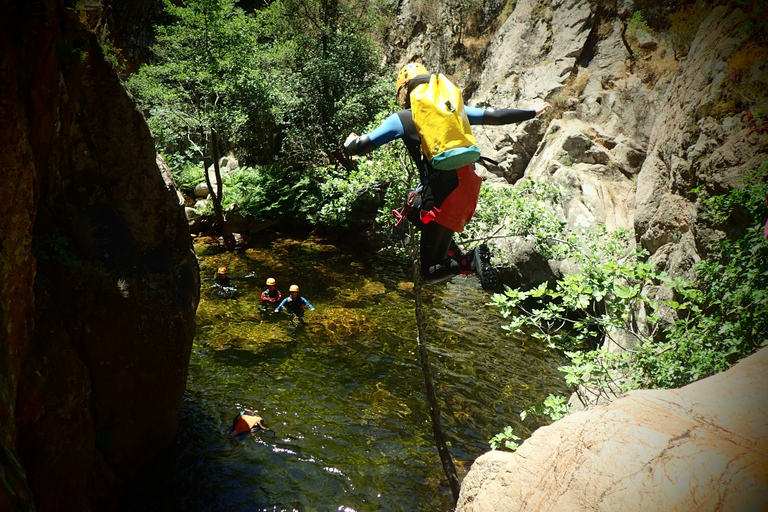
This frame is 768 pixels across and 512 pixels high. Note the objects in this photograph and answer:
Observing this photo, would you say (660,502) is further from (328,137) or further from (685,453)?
(328,137)

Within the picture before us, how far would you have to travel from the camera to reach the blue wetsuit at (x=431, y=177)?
3992mm

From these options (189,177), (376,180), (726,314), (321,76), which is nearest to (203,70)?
(321,76)

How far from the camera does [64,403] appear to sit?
4.03 metres

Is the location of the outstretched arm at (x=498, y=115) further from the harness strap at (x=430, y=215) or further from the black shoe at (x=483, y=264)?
the black shoe at (x=483, y=264)

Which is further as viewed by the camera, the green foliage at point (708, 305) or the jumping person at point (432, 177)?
the jumping person at point (432, 177)

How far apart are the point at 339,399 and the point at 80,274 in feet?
15.5

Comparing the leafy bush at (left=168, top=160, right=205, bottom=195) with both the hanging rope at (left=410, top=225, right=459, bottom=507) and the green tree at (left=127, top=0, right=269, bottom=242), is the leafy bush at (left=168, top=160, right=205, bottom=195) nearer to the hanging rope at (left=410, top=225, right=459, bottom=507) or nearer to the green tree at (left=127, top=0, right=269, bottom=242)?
the green tree at (left=127, top=0, right=269, bottom=242)

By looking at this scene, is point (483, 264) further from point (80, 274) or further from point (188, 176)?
point (188, 176)

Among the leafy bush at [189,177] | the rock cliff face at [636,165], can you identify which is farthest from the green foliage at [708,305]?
the leafy bush at [189,177]

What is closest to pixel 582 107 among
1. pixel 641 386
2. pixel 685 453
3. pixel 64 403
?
pixel 641 386

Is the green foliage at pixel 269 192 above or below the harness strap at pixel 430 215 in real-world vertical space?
below

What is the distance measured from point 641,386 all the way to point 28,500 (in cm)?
473

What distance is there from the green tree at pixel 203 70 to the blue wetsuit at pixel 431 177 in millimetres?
11903

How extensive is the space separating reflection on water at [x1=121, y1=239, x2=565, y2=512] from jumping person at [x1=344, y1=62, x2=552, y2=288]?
3.57 meters
